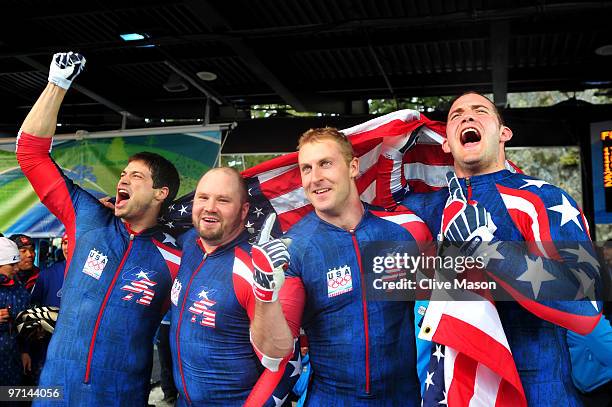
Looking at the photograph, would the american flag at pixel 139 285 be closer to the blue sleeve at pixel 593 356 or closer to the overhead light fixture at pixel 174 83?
the blue sleeve at pixel 593 356

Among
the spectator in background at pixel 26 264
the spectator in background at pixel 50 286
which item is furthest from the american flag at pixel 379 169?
the spectator in background at pixel 26 264

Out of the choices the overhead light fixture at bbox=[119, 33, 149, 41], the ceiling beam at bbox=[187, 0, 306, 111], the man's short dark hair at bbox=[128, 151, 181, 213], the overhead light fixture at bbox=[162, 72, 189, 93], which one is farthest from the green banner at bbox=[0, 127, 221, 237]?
the man's short dark hair at bbox=[128, 151, 181, 213]

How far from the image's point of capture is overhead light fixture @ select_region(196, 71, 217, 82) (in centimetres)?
489

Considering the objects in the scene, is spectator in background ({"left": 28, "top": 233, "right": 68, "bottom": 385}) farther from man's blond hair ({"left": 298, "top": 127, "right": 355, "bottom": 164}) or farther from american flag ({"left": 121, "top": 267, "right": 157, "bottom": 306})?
man's blond hair ({"left": 298, "top": 127, "right": 355, "bottom": 164})

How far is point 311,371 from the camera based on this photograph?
2441mm

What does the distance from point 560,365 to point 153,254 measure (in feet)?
6.60

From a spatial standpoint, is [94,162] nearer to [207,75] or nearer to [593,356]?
[207,75]

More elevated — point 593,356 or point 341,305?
point 341,305

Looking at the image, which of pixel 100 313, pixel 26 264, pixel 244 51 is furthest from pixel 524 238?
pixel 26 264

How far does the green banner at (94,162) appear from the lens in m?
5.11

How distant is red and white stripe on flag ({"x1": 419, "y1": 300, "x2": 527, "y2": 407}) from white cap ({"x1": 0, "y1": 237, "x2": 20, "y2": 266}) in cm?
323

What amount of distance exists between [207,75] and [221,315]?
2.94 meters

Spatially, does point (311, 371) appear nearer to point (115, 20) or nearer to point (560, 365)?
point (560, 365)

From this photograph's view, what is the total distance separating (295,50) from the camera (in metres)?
4.38
